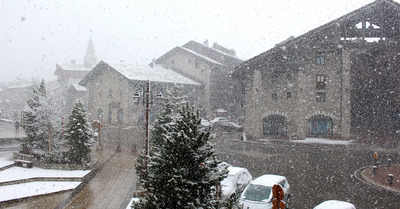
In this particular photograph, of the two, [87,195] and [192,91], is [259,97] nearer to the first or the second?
[192,91]

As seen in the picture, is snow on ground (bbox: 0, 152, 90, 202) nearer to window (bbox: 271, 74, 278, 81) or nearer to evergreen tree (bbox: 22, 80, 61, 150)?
evergreen tree (bbox: 22, 80, 61, 150)

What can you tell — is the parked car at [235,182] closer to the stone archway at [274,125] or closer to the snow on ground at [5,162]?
the snow on ground at [5,162]

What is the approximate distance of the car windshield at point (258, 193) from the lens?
10.1 meters

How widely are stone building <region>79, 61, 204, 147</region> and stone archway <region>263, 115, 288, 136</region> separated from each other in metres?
10.3

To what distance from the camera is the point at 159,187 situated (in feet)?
19.1

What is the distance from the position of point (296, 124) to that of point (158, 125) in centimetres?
2017

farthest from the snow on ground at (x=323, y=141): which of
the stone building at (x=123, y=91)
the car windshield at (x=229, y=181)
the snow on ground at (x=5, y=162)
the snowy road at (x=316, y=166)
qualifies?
the snow on ground at (x=5, y=162)

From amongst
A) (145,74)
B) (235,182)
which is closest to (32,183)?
(235,182)

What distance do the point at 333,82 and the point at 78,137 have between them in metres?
25.1

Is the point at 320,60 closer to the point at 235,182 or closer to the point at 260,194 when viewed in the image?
the point at 235,182

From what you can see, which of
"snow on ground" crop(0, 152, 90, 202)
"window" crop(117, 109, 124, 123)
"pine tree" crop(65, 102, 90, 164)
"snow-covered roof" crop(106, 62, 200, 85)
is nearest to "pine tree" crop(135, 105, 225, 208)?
"snow on ground" crop(0, 152, 90, 202)

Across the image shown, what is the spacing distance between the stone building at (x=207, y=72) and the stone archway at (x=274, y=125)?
15.0 m

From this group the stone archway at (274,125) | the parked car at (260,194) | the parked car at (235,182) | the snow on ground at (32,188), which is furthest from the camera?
the stone archway at (274,125)

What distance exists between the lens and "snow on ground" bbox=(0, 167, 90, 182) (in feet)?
45.0
